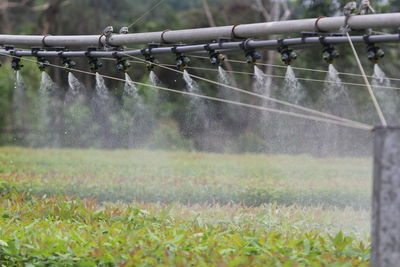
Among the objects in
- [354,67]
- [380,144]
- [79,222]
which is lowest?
[79,222]

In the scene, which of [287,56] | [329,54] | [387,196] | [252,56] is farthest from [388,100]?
[387,196]

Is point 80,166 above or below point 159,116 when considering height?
below

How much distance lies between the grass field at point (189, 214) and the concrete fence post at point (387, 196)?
61 centimetres

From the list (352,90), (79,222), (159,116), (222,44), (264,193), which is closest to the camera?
(79,222)

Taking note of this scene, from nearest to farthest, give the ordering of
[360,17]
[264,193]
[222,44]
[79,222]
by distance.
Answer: [360,17], [79,222], [222,44], [264,193]

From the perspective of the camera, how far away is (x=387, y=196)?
3.84 metres

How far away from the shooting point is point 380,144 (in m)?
3.85

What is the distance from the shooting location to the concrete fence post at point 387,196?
3.82 m

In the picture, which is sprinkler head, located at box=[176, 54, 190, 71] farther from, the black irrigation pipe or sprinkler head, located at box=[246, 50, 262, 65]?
sprinkler head, located at box=[246, 50, 262, 65]

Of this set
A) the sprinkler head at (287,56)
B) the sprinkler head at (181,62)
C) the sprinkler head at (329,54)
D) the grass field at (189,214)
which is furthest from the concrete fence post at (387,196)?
the sprinkler head at (181,62)

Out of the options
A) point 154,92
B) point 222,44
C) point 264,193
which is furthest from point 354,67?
point 222,44

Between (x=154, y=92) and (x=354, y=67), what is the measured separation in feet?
18.1

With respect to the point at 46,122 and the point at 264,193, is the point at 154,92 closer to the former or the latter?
the point at 46,122

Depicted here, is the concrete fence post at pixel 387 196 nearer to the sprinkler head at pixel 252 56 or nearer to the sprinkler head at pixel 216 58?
the sprinkler head at pixel 252 56
